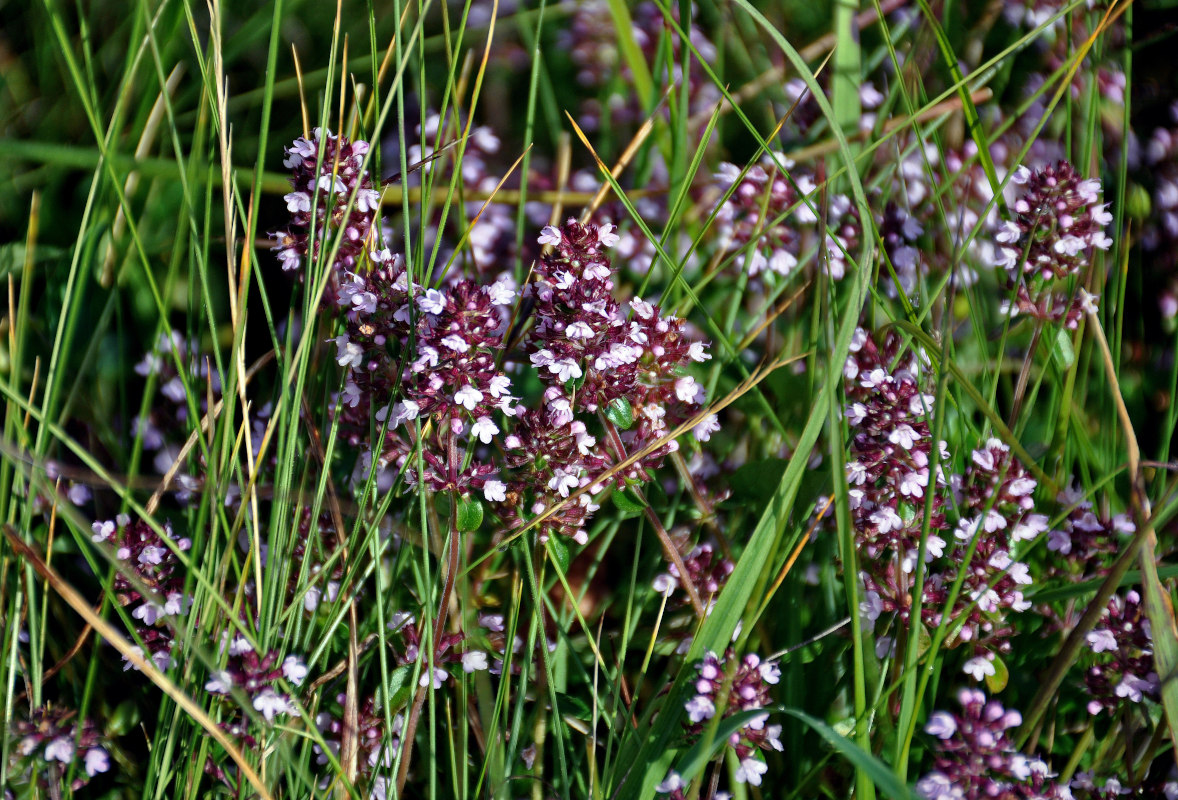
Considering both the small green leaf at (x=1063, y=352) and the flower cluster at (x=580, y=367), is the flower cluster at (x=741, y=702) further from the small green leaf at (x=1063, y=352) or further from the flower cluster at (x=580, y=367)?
the small green leaf at (x=1063, y=352)

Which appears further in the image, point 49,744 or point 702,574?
point 702,574

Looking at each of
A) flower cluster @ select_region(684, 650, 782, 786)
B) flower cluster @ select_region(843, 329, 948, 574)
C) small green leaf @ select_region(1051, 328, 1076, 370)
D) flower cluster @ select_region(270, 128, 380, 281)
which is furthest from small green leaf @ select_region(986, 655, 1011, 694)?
flower cluster @ select_region(270, 128, 380, 281)

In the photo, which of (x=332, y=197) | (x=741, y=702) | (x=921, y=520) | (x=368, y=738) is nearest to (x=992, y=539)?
(x=921, y=520)

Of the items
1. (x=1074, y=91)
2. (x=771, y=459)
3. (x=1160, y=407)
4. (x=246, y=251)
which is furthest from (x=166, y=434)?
(x=1074, y=91)

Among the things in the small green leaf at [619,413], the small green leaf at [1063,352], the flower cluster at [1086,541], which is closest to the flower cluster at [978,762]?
the flower cluster at [1086,541]

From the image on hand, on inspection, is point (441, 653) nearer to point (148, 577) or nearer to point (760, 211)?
point (148, 577)
